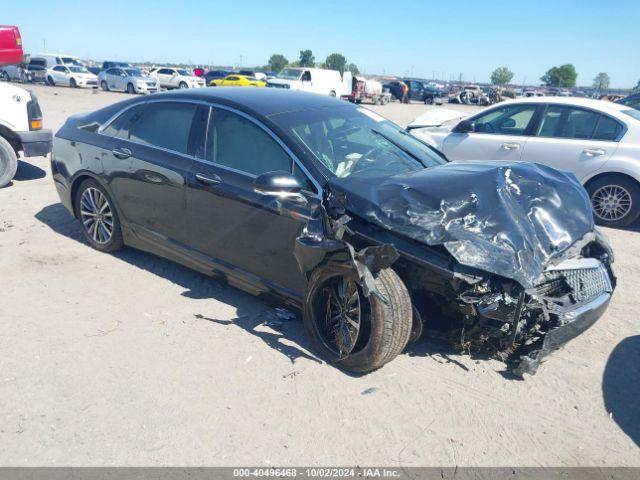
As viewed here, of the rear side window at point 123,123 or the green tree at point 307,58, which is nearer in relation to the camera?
the rear side window at point 123,123

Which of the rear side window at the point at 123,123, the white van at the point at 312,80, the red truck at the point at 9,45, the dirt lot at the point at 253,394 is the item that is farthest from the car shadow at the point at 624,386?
the white van at the point at 312,80

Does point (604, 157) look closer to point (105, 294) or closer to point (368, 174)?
point (368, 174)

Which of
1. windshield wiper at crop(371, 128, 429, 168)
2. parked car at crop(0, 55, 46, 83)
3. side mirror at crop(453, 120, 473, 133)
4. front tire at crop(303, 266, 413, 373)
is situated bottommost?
parked car at crop(0, 55, 46, 83)

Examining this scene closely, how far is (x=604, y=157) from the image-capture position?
21.8 ft

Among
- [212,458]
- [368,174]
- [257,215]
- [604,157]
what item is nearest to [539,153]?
[604,157]

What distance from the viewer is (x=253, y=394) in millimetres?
3127

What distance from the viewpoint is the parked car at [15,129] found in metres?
7.32

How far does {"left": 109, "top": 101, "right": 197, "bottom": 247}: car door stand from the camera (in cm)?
425

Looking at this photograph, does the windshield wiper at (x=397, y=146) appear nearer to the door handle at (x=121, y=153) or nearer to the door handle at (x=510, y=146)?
the door handle at (x=121, y=153)

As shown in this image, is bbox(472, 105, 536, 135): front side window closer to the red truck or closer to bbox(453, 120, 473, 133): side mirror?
bbox(453, 120, 473, 133): side mirror

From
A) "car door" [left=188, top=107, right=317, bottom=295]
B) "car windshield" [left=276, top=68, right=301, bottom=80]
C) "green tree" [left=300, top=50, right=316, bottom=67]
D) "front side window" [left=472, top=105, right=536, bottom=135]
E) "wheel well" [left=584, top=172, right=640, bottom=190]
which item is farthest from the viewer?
"green tree" [left=300, top=50, right=316, bottom=67]

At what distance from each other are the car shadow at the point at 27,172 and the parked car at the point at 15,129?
60 centimetres

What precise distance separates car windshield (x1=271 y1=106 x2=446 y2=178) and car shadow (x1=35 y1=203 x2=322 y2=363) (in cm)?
120

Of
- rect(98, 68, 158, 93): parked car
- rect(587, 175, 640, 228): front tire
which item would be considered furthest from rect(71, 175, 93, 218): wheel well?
rect(98, 68, 158, 93): parked car
